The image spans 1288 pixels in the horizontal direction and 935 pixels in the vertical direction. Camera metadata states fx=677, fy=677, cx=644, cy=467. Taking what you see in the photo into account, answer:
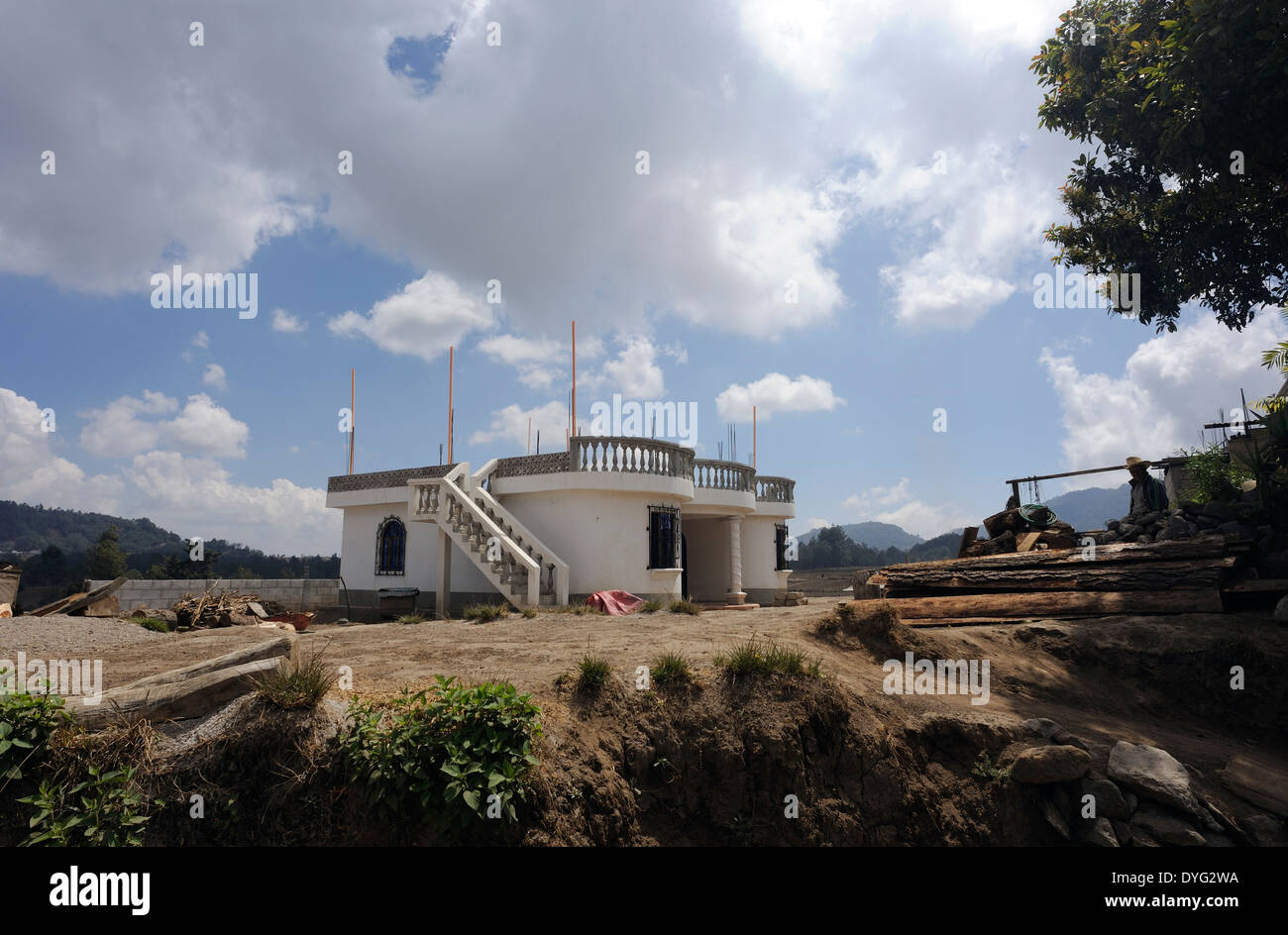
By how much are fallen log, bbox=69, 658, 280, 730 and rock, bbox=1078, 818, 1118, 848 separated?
24.1 feet

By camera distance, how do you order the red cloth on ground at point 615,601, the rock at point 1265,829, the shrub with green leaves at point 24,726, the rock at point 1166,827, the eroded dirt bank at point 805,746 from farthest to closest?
1. the red cloth on ground at point 615,601
2. the rock at point 1265,829
3. the rock at point 1166,827
4. the eroded dirt bank at point 805,746
5. the shrub with green leaves at point 24,726

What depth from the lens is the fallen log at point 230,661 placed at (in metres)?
6.08

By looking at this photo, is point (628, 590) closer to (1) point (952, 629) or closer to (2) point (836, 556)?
(1) point (952, 629)

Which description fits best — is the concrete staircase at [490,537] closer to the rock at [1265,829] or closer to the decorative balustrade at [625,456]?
the decorative balustrade at [625,456]

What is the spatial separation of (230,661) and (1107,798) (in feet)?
26.9

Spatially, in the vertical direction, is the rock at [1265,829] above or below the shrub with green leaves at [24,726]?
below

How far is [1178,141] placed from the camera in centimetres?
1039

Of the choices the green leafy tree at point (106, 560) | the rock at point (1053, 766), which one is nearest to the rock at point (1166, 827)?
the rock at point (1053, 766)

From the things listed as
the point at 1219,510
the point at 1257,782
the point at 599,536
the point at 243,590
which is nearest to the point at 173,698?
the point at 1257,782

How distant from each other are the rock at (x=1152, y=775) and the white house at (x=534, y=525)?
12110mm
